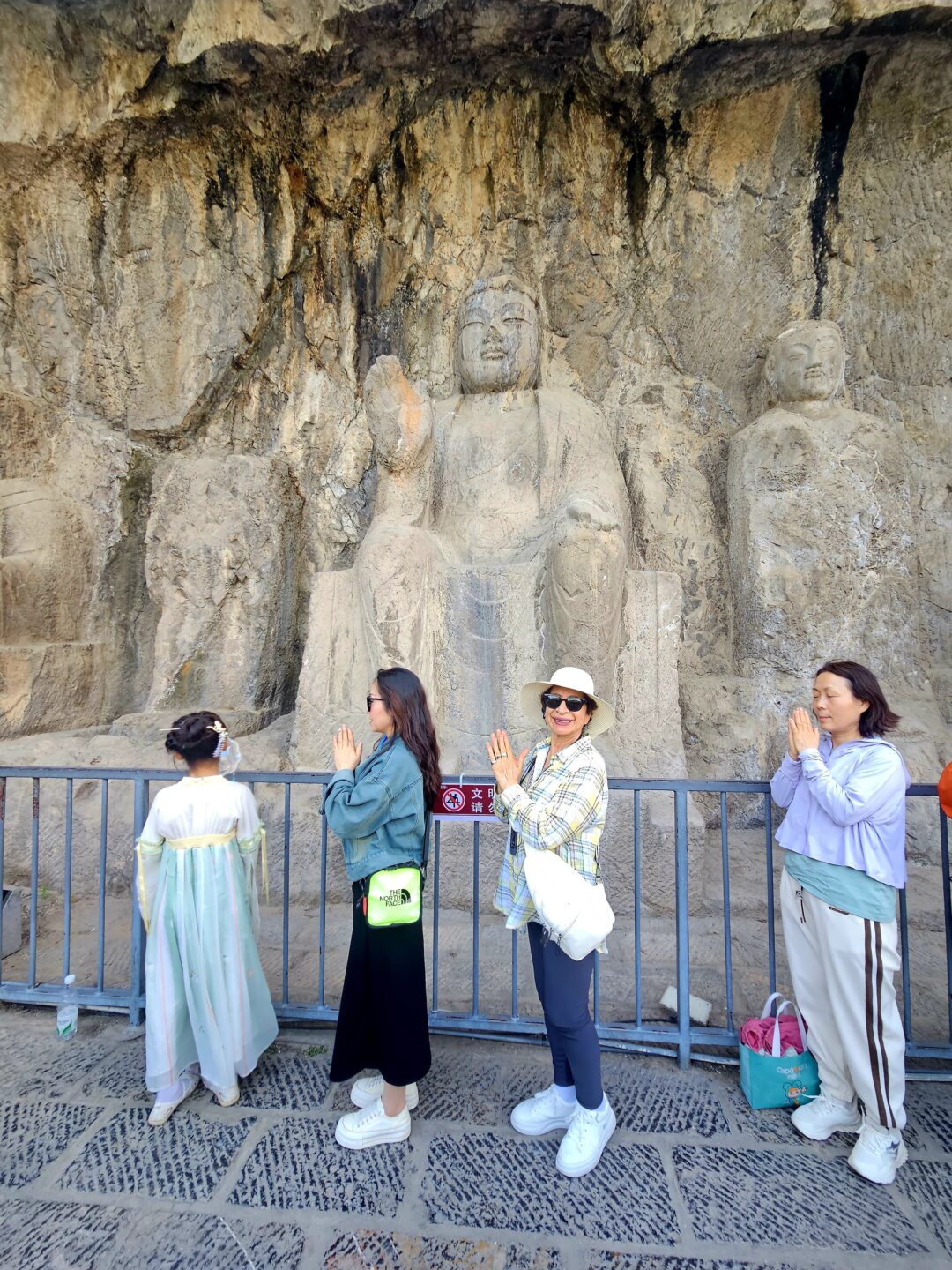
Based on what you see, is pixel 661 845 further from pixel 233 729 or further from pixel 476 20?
pixel 476 20

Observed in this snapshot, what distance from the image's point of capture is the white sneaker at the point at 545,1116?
7.60 feet

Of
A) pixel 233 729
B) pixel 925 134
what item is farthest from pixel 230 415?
pixel 925 134

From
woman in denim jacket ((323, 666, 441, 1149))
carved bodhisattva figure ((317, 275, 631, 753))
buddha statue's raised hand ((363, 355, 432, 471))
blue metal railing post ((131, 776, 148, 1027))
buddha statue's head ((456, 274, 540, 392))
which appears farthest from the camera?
buddha statue's head ((456, 274, 540, 392))

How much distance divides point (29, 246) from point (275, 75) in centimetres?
235

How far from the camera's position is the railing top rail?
267 centimetres

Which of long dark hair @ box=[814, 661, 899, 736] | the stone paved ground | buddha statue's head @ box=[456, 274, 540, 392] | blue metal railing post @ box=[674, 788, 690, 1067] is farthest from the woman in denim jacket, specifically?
buddha statue's head @ box=[456, 274, 540, 392]

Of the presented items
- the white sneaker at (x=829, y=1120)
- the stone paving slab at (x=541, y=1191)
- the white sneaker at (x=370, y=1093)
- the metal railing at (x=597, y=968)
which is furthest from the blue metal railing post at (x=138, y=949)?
the white sneaker at (x=829, y=1120)

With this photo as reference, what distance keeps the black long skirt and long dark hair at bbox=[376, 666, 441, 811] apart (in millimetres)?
444

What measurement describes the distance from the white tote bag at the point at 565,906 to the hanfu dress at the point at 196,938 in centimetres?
107

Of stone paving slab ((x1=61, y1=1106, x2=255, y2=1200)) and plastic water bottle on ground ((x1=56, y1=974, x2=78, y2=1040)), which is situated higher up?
plastic water bottle on ground ((x1=56, y1=974, x2=78, y2=1040))

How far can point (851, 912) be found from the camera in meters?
2.20

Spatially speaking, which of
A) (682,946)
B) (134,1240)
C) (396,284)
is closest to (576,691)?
(682,946)

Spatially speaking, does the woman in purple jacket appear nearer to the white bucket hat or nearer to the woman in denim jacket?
the white bucket hat

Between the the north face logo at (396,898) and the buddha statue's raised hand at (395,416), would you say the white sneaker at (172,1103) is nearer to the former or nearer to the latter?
the the north face logo at (396,898)
